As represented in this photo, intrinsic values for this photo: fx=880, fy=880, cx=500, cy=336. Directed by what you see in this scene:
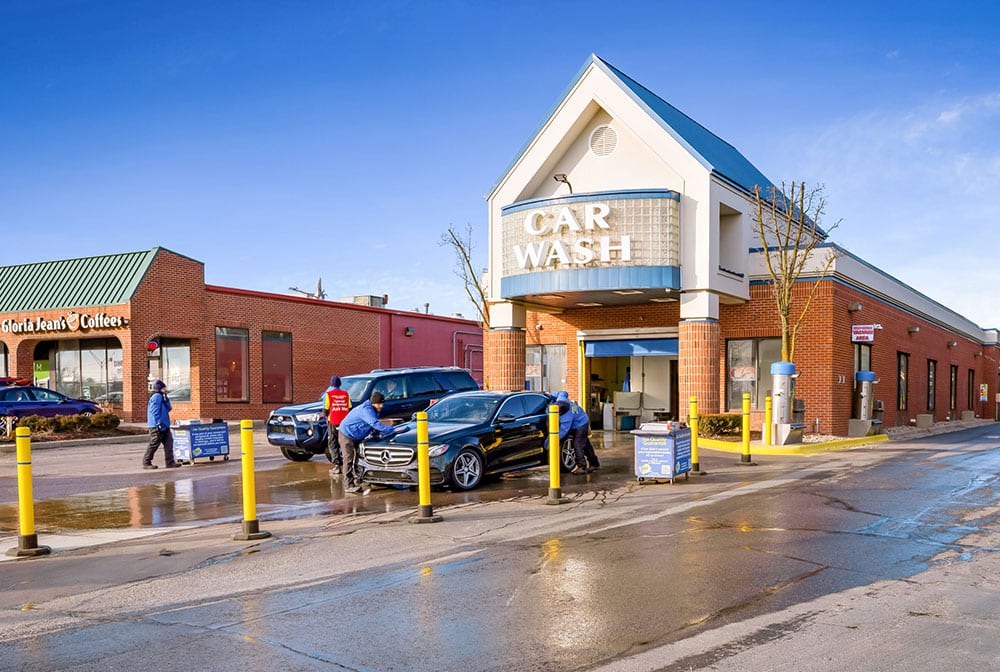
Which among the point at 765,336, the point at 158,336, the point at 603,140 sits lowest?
the point at 765,336

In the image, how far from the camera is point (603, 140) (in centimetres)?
2512

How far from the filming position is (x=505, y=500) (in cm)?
1259

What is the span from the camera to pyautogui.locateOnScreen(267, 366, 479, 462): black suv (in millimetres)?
18000

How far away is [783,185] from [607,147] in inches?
199

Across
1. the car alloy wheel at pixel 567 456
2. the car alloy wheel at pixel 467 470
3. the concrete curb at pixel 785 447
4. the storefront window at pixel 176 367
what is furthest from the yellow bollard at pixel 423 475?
the storefront window at pixel 176 367

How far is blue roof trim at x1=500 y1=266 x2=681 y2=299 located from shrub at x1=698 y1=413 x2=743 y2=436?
346 cm

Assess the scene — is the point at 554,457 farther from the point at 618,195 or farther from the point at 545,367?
the point at 545,367

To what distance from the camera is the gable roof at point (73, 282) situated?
103 ft

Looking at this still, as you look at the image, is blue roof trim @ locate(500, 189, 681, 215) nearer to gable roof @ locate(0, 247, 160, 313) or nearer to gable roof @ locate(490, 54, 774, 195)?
gable roof @ locate(490, 54, 774, 195)

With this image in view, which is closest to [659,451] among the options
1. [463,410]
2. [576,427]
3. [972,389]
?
[576,427]

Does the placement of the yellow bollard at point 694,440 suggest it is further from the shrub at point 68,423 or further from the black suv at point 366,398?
the shrub at point 68,423

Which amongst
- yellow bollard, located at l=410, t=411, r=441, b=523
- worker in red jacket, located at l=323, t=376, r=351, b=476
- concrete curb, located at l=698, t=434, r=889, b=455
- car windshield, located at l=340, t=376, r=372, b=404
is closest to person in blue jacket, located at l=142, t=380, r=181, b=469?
car windshield, located at l=340, t=376, r=372, b=404

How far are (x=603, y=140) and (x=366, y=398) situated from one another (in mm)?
11806

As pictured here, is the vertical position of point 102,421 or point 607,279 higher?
point 607,279
